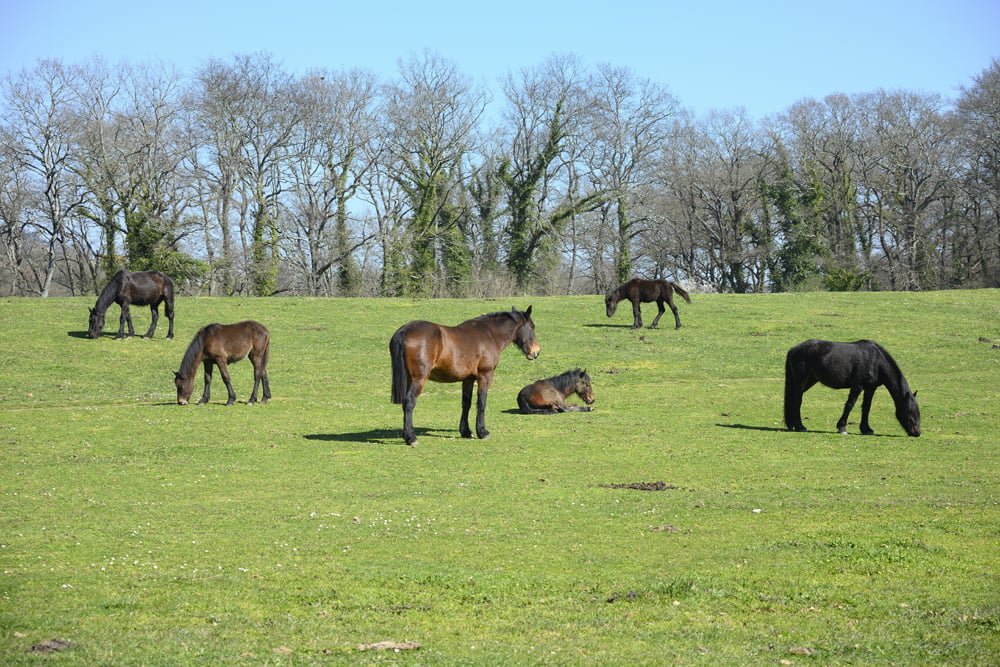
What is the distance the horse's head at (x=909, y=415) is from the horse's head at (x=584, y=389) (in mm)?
6131

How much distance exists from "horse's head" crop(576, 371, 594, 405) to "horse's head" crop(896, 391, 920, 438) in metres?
6.13

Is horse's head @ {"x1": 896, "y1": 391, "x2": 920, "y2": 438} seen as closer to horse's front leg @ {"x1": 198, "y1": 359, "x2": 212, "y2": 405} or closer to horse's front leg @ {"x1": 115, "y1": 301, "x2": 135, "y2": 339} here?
horse's front leg @ {"x1": 198, "y1": 359, "x2": 212, "y2": 405}

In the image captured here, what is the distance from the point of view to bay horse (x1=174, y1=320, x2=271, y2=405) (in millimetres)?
20656

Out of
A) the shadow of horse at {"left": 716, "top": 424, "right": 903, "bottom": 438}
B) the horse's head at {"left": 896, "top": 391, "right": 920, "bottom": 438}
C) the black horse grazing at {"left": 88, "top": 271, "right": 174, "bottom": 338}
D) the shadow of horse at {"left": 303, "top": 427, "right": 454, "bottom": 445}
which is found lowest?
the shadow of horse at {"left": 303, "top": 427, "right": 454, "bottom": 445}

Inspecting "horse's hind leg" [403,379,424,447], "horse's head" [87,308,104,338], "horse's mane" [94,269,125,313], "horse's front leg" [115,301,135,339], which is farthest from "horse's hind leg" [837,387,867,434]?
"horse's head" [87,308,104,338]

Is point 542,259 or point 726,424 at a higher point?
point 542,259

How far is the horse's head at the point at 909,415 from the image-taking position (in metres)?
17.7

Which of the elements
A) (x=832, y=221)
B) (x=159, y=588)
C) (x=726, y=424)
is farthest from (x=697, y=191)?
(x=159, y=588)

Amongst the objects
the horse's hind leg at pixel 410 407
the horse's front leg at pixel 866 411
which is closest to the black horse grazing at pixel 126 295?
the horse's hind leg at pixel 410 407

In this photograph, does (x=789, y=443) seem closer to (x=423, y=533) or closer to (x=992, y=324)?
(x=423, y=533)

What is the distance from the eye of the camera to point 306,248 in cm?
6731

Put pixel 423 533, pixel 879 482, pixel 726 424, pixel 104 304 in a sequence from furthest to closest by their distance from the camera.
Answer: pixel 104 304 < pixel 726 424 < pixel 879 482 < pixel 423 533

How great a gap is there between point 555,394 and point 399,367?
5.61 metres

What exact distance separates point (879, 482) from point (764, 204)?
62856mm
